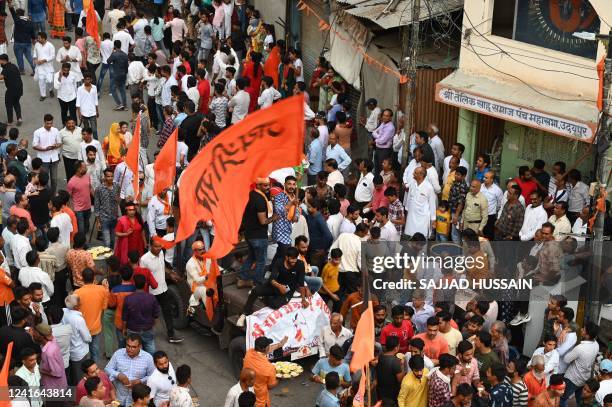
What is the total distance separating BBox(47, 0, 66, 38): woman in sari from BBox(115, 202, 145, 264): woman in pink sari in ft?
37.4

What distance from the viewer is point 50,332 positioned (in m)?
12.7

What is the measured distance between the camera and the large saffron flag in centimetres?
1105

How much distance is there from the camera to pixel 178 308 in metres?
15.2

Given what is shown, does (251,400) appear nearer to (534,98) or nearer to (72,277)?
(72,277)

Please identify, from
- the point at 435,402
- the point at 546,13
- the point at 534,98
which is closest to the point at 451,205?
the point at 534,98

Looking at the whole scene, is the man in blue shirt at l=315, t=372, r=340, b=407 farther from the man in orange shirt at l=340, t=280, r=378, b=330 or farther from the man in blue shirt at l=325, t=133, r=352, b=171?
the man in blue shirt at l=325, t=133, r=352, b=171

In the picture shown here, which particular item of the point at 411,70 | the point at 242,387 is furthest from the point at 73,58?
the point at 242,387

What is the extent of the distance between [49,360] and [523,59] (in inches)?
333

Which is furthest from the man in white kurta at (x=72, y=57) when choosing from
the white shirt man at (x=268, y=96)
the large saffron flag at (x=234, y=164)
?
the large saffron flag at (x=234, y=164)

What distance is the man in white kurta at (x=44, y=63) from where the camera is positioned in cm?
2194

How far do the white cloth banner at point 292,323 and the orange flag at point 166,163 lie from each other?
215 cm

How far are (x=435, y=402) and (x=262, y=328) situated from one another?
8.23 ft

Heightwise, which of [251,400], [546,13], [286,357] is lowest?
[286,357]

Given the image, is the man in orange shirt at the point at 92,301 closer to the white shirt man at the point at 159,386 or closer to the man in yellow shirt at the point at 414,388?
the white shirt man at the point at 159,386
